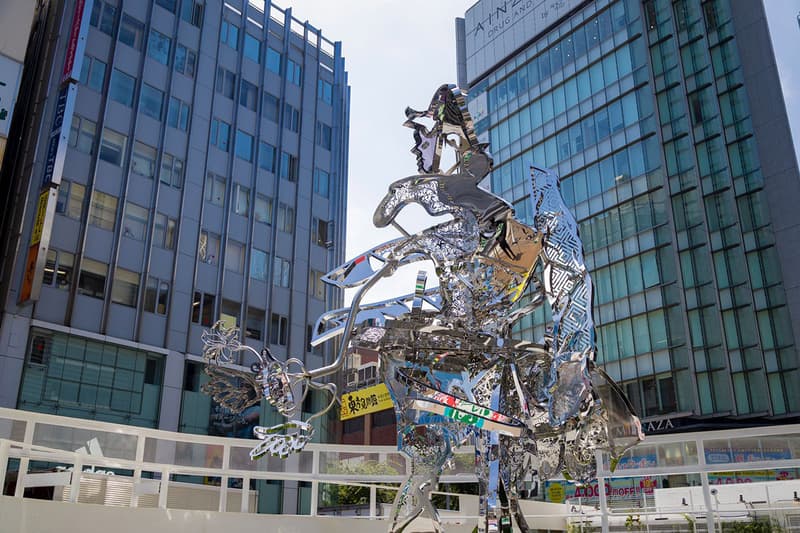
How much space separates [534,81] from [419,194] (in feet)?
132

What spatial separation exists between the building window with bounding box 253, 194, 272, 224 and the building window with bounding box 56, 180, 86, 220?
722 centimetres

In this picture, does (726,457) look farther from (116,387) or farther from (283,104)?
(283,104)

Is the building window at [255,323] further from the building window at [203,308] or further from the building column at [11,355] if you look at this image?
the building column at [11,355]

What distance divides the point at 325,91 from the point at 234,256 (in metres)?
10.8

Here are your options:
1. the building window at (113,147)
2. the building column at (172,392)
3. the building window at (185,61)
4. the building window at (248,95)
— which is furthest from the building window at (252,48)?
the building column at (172,392)

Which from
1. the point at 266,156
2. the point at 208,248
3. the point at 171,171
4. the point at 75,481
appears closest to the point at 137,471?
the point at 75,481

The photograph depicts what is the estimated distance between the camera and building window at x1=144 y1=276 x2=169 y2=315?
77.6ft

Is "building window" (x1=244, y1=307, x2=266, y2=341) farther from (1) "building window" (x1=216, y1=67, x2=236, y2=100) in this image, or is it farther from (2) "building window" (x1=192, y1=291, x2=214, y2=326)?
(1) "building window" (x1=216, y1=67, x2=236, y2=100)

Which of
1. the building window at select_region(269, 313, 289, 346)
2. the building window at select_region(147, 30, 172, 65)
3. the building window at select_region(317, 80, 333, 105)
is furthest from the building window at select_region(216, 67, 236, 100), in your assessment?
the building window at select_region(269, 313, 289, 346)

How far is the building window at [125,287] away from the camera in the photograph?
22906mm

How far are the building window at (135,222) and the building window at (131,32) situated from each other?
242 inches

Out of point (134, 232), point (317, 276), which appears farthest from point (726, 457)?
point (317, 276)

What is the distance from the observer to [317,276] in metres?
30.2

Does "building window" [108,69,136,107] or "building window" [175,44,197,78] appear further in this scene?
"building window" [175,44,197,78]
